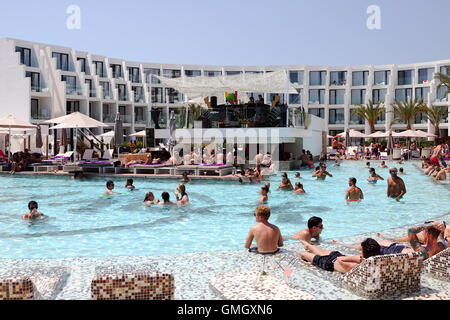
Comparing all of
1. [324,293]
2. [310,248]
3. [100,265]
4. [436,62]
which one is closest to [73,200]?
[100,265]

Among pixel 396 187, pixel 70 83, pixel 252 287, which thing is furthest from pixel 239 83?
pixel 70 83

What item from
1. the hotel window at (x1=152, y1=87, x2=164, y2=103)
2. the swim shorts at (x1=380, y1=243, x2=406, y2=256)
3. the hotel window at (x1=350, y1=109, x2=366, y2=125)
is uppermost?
the hotel window at (x1=152, y1=87, x2=164, y2=103)

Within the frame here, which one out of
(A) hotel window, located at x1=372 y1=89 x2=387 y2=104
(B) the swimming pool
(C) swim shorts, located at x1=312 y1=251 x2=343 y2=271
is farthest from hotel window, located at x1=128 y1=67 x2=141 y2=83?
(C) swim shorts, located at x1=312 y1=251 x2=343 y2=271

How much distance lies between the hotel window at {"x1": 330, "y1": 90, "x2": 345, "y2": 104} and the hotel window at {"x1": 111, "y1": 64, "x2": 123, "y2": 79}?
2746cm

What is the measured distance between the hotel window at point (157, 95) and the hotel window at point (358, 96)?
987 inches

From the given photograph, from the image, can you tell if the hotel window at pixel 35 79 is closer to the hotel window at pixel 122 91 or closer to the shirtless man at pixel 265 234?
the hotel window at pixel 122 91

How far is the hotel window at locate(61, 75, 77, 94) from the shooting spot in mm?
44156

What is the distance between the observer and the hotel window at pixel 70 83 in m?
44.2

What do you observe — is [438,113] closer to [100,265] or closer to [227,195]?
[227,195]

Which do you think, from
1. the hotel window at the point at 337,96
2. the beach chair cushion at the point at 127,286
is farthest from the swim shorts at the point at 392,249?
the hotel window at the point at 337,96

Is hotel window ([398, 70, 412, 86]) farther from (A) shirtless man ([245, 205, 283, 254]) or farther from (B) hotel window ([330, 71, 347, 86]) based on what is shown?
(A) shirtless man ([245, 205, 283, 254])

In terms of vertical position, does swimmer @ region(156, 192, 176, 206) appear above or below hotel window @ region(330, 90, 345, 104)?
below
